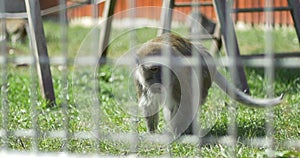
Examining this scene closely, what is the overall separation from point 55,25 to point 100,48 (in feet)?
21.8

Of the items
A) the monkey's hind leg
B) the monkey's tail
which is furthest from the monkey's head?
the monkey's tail

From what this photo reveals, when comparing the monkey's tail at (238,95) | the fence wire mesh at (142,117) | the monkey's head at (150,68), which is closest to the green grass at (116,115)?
the fence wire mesh at (142,117)

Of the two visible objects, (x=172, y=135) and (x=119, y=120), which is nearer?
(x=172, y=135)

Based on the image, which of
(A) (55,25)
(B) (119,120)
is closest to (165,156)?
(B) (119,120)

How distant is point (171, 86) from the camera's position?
4246 mm

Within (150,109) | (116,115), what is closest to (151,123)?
(150,109)

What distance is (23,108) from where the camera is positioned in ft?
16.3

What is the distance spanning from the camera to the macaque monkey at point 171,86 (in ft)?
13.6

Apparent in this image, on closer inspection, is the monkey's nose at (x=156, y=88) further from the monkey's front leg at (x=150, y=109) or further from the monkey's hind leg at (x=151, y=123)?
the monkey's hind leg at (x=151, y=123)

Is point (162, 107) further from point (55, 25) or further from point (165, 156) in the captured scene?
point (55, 25)

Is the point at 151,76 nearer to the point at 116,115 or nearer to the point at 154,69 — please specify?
the point at 154,69

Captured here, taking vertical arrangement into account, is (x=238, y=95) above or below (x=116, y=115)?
above

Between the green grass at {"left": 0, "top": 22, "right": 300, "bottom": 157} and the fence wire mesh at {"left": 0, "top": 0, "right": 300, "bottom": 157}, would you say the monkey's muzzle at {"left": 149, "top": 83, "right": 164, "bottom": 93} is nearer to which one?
the fence wire mesh at {"left": 0, "top": 0, "right": 300, "bottom": 157}

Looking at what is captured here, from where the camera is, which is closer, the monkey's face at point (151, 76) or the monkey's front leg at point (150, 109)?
the monkey's face at point (151, 76)
